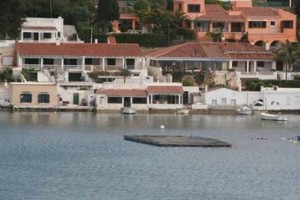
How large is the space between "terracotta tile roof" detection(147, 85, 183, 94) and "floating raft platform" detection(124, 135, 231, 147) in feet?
59.2

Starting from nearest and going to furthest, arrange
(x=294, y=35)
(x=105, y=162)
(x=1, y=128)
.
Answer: (x=105, y=162) → (x=1, y=128) → (x=294, y=35)

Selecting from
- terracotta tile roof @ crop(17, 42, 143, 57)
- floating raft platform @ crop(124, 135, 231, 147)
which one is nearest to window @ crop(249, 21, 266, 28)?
terracotta tile roof @ crop(17, 42, 143, 57)

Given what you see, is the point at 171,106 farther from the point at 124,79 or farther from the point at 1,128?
the point at 1,128

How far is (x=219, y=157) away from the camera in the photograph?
6525cm

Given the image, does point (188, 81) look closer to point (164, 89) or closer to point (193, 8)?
Result: point (164, 89)

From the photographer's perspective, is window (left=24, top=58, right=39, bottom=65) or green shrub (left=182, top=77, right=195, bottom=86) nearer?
→ green shrub (left=182, top=77, right=195, bottom=86)

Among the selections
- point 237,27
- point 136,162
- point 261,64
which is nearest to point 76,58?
point 261,64

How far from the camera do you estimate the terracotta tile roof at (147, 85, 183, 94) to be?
302 ft

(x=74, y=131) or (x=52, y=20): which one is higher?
(x=52, y=20)

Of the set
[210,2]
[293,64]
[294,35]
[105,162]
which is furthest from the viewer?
[210,2]

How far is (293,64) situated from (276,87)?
7.53 meters

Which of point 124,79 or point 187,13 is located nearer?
point 124,79

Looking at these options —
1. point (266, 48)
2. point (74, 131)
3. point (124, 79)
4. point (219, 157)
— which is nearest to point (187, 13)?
point (266, 48)

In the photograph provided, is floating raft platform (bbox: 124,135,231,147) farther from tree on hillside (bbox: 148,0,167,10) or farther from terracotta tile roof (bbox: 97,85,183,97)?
tree on hillside (bbox: 148,0,167,10)
